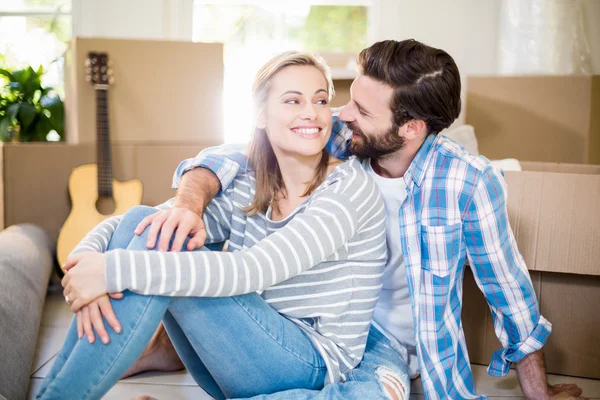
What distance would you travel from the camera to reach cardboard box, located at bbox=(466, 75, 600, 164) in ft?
8.43

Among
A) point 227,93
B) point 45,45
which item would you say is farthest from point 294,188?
point 45,45

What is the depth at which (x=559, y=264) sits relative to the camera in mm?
1603

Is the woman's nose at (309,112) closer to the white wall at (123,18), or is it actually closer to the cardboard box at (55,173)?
the cardboard box at (55,173)

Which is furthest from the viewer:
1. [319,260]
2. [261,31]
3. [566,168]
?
[261,31]

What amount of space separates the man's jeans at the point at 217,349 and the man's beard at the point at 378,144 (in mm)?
436

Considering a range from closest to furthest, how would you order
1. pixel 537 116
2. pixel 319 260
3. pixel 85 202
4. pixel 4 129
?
pixel 319 260
pixel 85 202
pixel 537 116
pixel 4 129

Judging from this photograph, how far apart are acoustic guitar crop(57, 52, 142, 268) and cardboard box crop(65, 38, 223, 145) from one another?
0.15 ft

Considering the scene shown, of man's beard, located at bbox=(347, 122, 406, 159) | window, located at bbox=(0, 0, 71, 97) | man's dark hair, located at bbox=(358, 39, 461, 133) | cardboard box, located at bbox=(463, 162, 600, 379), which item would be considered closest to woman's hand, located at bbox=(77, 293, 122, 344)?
man's beard, located at bbox=(347, 122, 406, 159)

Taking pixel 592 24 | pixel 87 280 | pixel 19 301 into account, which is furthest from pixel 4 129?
pixel 592 24

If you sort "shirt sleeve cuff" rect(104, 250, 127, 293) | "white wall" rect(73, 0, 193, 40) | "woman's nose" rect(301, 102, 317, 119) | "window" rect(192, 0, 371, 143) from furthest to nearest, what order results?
"window" rect(192, 0, 371, 143) → "white wall" rect(73, 0, 193, 40) → "woman's nose" rect(301, 102, 317, 119) → "shirt sleeve cuff" rect(104, 250, 127, 293)

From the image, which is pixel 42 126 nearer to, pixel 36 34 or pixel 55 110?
pixel 55 110

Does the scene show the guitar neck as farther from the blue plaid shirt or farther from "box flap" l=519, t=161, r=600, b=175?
"box flap" l=519, t=161, r=600, b=175

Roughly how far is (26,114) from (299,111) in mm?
2183

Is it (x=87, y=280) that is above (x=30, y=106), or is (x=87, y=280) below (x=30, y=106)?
below
